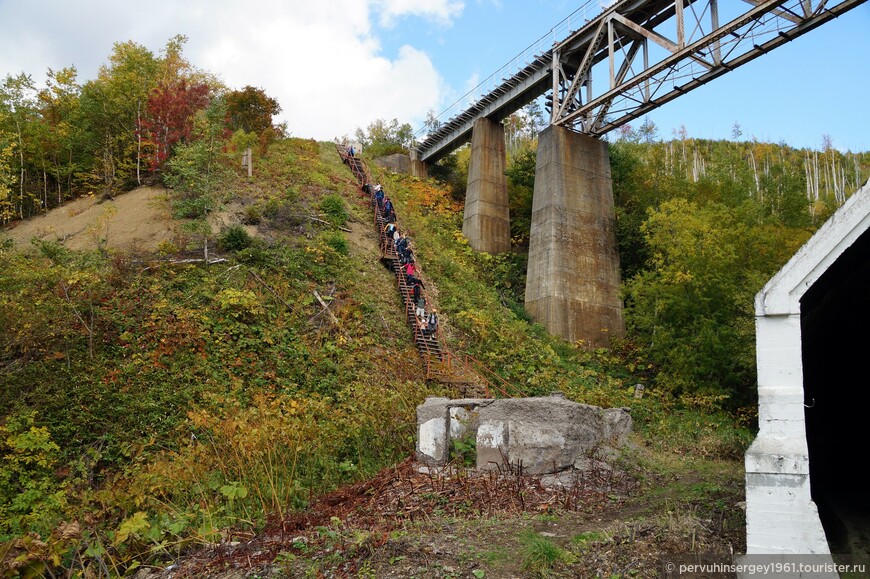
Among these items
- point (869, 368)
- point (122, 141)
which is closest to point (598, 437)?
point (869, 368)

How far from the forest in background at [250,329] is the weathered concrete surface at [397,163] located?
6075mm

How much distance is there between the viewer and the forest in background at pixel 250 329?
30.8 ft

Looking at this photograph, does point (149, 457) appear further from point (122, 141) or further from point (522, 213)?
point (522, 213)

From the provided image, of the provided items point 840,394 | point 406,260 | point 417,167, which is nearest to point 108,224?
point 406,260

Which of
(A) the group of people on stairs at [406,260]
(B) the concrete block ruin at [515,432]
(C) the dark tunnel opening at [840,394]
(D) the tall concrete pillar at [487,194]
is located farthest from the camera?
(D) the tall concrete pillar at [487,194]

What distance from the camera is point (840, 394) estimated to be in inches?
331

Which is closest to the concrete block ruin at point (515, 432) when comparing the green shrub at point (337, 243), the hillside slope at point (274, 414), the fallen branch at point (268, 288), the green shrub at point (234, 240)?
the hillside slope at point (274, 414)

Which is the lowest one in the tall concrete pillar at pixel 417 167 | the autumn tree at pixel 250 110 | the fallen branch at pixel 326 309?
the fallen branch at pixel 326 309

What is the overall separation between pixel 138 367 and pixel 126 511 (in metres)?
6.35

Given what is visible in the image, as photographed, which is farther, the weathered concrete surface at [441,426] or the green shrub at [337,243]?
the green shrub at [337,243]

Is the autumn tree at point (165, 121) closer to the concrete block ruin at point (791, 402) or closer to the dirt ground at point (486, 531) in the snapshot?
the dirt ground at point (486, 531)

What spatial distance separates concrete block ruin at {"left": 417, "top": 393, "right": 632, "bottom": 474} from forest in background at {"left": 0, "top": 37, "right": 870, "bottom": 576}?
35.8 inches

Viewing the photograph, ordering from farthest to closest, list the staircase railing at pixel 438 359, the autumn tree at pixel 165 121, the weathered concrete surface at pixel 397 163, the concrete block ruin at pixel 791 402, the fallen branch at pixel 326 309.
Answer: the weathered concrete surface at pixel 397 163
the autumn tree at pixel 165 121
the fallen branch at pixel 326 309
the staircase railing at pixel 438 359
the concrete block ruin at pixel 791 402

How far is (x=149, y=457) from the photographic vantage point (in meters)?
11.7
